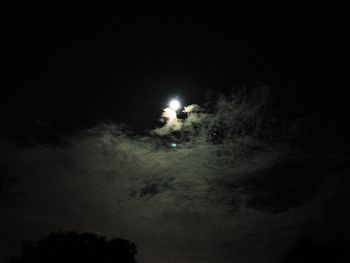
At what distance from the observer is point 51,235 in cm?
5009

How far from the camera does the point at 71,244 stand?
49.0 meters

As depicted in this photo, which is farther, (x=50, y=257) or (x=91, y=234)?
(x=91, y=234)

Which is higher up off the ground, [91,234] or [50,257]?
[91,234]

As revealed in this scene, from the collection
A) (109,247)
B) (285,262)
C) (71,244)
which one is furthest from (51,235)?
(285,262)

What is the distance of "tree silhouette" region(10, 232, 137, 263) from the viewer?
47531 mm

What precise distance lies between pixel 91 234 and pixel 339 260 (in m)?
24.6

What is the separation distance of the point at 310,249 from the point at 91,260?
21391 millimetres

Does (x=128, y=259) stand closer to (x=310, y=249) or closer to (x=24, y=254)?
(x=24, y=254)

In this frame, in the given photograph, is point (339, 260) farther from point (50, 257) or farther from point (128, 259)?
point (50, 257)

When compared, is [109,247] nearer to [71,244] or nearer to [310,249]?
[71,244]

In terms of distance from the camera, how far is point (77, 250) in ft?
159

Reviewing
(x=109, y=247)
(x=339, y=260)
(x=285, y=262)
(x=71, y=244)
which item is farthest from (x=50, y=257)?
(x=339, y=260)

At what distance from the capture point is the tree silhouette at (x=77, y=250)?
156 feet

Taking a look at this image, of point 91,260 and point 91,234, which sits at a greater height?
point 91,234
